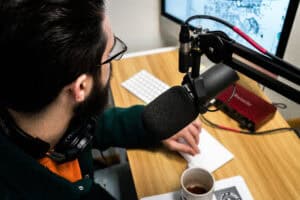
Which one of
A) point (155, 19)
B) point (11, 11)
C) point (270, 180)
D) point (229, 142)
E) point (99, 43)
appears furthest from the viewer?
point (155, 19)

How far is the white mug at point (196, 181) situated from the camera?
0.82 metres

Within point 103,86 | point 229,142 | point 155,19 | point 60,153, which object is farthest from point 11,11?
point 155,19

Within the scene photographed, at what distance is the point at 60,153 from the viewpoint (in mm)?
892

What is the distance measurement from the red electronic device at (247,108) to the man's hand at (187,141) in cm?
14

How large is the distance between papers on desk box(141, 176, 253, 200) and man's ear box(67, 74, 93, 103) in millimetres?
331

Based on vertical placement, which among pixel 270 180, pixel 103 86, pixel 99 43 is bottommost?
pixel 270 180

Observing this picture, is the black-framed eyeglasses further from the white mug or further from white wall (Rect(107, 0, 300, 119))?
white wall (Rect(107, 0, 300, 119))

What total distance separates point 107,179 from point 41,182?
0.46m

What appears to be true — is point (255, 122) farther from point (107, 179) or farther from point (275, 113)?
point (107, 179)

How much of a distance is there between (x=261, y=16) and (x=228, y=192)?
1.72ft

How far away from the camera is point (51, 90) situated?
67cm

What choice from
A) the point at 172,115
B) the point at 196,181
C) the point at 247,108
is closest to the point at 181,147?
the point at 196,181

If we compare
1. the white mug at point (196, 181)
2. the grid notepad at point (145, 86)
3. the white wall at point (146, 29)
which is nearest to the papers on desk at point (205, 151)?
the grid notepad at point (145, 86)

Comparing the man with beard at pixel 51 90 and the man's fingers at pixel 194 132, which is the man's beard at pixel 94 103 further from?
the man's fingers at pixel 194 132
